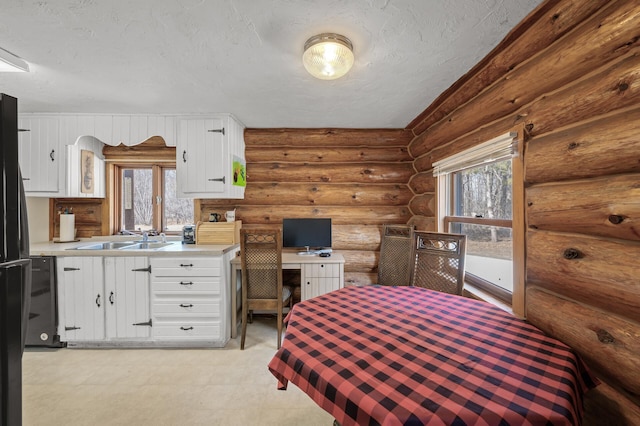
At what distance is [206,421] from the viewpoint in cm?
168

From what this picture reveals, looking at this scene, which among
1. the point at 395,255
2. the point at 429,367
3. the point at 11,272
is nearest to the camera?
the point at 429,367

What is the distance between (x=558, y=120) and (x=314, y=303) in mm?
1559

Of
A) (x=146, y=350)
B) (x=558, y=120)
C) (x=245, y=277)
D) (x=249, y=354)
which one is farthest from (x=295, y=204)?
(x=558, y=120)

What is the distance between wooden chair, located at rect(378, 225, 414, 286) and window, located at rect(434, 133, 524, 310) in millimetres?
442

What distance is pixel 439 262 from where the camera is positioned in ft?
6.39

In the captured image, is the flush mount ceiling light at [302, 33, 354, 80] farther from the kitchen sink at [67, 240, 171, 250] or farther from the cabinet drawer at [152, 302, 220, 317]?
the kitchen sink at [67, 240, 171, 250]

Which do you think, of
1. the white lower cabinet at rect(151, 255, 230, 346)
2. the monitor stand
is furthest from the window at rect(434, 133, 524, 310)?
the white lower cabinet at rect(151, 255, 230, 346)

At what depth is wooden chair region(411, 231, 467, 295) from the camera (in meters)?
1.83

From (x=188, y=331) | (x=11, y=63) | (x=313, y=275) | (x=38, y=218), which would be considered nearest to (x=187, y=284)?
(x=188, y=331)

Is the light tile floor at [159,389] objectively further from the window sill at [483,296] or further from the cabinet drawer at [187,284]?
the window sill at [483,296]

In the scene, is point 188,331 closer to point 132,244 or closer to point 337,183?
point 132,244

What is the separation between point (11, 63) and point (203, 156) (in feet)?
4.57

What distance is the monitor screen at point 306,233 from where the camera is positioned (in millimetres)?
3141

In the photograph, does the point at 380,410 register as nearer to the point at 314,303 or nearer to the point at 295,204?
the point at 314,303
